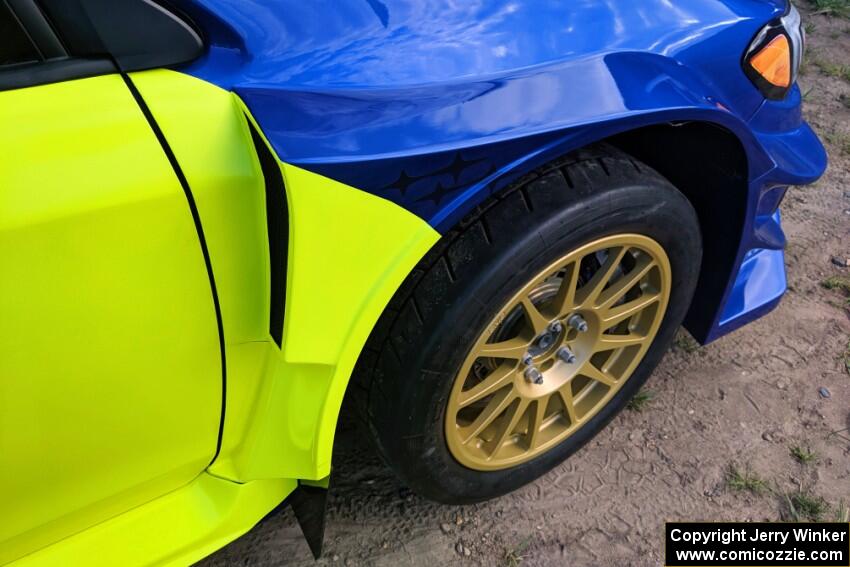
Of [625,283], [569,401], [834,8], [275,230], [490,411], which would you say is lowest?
[834,8]

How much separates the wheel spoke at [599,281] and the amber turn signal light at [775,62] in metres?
0.51

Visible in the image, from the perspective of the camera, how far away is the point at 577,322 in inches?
65.8

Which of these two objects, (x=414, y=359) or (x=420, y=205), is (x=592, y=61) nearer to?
(x=420, y=205)

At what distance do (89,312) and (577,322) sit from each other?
1043 mm

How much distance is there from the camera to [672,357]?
2279 mm

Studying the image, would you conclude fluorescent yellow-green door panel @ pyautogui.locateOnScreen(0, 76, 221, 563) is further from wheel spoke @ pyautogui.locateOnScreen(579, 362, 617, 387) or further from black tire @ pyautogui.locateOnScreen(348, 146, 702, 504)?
wheel spoke @ pyautogui.locateOnScreen(579, 362, 617, 387)

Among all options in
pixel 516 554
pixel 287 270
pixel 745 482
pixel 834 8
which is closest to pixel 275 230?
pixel 287 270

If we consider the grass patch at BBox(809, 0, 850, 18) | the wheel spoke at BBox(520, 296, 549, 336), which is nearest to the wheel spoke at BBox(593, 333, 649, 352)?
the wheel spoke at BBox(520, 296, 549, 336)

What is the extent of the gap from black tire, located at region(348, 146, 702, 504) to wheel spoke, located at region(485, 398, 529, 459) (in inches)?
6.2

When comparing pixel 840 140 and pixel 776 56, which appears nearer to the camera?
pixel 776 56

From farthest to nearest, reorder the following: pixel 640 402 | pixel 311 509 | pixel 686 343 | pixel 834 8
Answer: pixel 834 8 → pixel 686 343 → pixel 640 402 → pixel 311 509

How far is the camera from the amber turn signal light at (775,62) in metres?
1.59

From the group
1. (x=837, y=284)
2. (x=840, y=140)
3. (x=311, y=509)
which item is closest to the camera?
(x=311, y=509)

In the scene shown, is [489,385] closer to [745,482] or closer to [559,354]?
[559,354]
